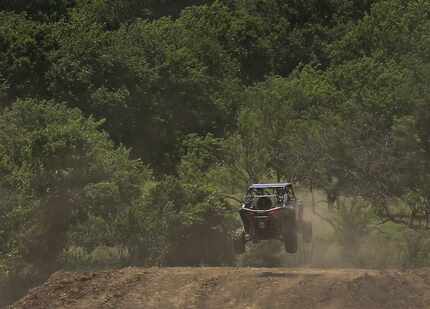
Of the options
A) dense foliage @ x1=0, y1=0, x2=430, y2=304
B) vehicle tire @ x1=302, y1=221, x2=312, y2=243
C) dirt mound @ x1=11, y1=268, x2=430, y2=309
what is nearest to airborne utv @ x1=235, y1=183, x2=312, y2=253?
vehicle tire @ x1=302, y1=221, x2=312, y2=243

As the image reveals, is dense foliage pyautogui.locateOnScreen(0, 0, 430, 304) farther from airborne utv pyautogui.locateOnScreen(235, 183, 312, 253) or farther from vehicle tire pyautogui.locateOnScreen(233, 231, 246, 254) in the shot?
airborne utv pyautogui.locateOnScreen(235, 183, 312, 253)

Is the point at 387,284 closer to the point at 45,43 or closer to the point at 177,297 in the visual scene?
the point at 177,297

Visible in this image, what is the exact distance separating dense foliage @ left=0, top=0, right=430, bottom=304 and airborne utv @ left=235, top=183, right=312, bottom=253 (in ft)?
28.9

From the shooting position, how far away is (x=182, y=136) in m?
44.6

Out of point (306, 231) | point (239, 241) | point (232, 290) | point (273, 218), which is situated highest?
point (273, 218)

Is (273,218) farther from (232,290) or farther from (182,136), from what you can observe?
(182,136)

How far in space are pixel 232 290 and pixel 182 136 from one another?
2307cm

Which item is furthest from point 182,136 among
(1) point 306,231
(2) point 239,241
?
(1) point 306,231

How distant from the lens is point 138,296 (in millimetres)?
22062

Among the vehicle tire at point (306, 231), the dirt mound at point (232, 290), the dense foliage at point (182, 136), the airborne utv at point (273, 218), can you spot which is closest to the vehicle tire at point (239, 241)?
the airborne utv at point (273, 218)

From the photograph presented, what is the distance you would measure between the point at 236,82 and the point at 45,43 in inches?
414

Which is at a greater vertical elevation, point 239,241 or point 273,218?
point 273,218

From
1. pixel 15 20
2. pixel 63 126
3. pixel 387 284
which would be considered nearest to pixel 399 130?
pixel 63 126

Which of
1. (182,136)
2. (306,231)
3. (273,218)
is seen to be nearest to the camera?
(273,218)
